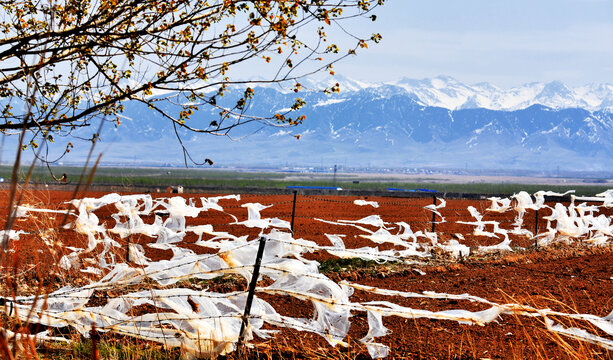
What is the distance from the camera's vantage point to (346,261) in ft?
38.9

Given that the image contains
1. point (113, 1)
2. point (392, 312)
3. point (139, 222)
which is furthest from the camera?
point (139, 222)

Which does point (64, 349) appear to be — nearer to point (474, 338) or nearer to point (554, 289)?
point (474, 338)

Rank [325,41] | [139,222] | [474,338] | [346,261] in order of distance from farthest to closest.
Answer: [346,261], [139,222], [325,41], [474,338]

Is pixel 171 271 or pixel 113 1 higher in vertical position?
pixel 113 1

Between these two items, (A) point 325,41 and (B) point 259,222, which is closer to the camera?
(A) point 325,41

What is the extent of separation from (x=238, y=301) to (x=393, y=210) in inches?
Answer: 899

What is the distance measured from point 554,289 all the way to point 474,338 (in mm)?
2664

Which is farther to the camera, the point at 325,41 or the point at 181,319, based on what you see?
the point at 325,41

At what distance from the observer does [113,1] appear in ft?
19.6

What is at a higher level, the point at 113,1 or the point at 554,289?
the point at 113,1

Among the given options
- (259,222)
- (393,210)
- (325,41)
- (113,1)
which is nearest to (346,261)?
(259,222)

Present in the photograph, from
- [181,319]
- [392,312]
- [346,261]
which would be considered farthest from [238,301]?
[346,261]

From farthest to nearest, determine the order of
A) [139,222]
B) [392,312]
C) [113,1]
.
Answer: [139,222] → [113,1] → [392,312]

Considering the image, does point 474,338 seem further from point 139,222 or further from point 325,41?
point 139,222
